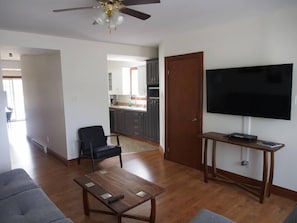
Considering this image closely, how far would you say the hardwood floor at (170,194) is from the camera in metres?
2.53

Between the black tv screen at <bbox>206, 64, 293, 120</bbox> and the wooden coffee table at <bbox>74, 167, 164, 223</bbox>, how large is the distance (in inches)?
Answer: 66.8

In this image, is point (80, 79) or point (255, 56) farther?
point (80, 79)

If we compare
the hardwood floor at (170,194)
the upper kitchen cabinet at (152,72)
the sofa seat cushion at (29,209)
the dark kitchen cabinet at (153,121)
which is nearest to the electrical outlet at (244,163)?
the hardwood floor at (170,194)

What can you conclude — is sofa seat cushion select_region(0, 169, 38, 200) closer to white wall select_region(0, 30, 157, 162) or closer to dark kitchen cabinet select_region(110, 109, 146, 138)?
white wall select_region(0, 30, 157, 162)

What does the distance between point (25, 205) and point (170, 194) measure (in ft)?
5.86

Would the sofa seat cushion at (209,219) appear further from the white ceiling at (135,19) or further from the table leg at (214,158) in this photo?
the white ceiling at (135,19)

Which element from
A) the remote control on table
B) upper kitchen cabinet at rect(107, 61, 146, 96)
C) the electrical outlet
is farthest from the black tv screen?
upper kitchen cabinet at rect(107, 61, 146, 96)

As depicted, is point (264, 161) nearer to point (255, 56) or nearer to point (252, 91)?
point (252, 91)

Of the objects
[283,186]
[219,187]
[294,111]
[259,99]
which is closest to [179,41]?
[259,99]

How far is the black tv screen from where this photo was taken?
2695 mm

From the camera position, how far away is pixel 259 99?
2.92 metres

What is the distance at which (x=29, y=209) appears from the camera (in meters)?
1.87

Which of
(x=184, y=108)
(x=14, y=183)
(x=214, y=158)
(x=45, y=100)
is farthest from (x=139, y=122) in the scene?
(x=14, y=183)

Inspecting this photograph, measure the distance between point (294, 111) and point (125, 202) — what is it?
7.50 ft
